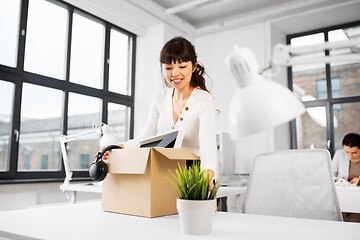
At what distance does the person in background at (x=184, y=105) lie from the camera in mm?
1272

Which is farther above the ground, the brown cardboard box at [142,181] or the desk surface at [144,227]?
the brown cardboard box at [142,181]

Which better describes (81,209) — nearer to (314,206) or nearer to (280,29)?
(314,206)

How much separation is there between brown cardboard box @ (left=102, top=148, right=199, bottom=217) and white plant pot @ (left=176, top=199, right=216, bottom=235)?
0.75 ft

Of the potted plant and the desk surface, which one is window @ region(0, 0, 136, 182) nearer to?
the desk surface

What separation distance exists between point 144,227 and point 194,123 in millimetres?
530

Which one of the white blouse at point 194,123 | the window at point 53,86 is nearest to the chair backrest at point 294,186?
the white blouse at point 194,123

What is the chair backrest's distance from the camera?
4.42 ft

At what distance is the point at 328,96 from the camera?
16.0ft

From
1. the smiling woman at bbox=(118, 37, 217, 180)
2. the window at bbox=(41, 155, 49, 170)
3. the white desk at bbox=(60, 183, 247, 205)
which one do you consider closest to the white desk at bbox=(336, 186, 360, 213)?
the white desk at bbox=(60, 183, 247, 205)

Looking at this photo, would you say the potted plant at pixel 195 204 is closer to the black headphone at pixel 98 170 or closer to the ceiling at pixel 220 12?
the black headphone at pixel 98 170

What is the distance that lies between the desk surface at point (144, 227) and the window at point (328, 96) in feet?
13.1

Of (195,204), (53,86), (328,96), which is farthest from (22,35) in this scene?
(328,96)

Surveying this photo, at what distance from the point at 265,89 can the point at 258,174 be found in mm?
1012

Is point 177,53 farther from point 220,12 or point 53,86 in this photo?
point 220,12
